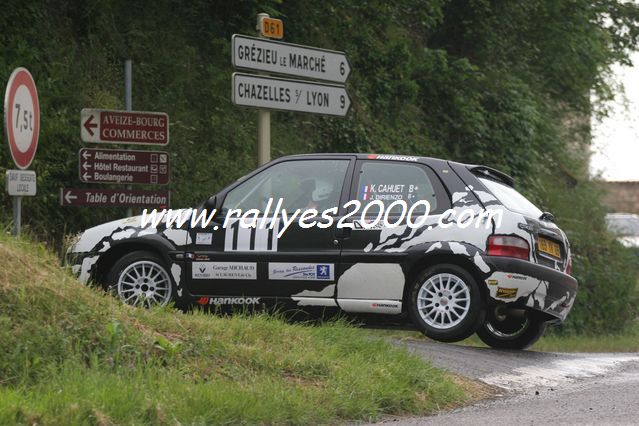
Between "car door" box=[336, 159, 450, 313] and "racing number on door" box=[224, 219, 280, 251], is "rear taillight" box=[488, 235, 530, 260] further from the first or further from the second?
"racing number on door" box=[224, 219, 280, 251]

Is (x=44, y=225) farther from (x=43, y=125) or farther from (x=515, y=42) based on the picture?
(x=515, y=42)

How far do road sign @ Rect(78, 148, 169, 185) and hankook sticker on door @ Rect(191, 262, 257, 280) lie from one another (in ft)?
10.2

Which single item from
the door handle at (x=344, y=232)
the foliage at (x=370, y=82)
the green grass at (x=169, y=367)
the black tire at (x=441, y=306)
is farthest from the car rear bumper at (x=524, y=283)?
the foliage at (x=370, y=82)

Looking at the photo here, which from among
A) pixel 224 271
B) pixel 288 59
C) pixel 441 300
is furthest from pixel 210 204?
pixel 288 59

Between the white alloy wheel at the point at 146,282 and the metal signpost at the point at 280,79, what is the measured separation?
231 cm

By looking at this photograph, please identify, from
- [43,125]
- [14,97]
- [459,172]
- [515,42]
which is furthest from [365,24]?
[14,97]

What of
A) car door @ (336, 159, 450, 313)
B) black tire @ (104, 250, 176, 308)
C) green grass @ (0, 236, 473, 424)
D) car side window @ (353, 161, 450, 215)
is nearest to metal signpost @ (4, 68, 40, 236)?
green grass @ (0, 236, 473, 424)

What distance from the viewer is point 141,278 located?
36.6ft

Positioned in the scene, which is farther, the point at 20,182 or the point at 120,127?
the point at 120,127

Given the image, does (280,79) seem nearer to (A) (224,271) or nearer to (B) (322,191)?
(B) (322,191)

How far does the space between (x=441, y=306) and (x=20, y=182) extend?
3.61 metres

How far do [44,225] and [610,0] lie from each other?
56.7 ft

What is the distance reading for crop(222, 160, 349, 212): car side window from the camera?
11.1m

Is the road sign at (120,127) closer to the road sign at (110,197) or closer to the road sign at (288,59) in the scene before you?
Result: the road sign at (110,197)
